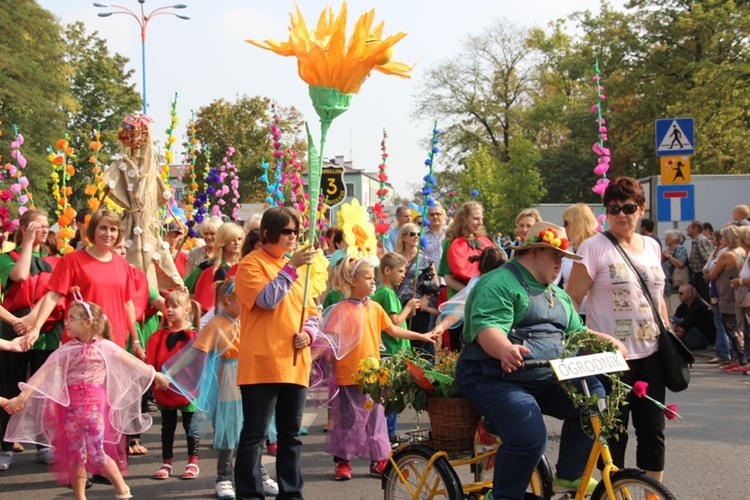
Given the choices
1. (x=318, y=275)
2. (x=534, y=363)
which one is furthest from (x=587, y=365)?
(x=318, y=275)

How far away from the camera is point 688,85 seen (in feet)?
126

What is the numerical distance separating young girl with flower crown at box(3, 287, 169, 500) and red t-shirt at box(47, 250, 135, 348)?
0.45 meters

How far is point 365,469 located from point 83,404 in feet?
7.57

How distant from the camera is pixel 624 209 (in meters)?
5.43

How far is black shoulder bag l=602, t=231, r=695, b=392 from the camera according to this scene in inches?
209

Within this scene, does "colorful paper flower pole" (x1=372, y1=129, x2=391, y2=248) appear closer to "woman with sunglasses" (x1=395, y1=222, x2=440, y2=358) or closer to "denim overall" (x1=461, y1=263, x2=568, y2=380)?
"woman with sunglasses" (x1=395, y1=222, x2=440, y2=358)

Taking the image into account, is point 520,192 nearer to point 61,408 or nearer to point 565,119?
point 565,119

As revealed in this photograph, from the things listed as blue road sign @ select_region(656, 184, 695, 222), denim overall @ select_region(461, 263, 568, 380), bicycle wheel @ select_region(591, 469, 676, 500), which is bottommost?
bicycle wheel @ select_region(591, 469, 676, 500)

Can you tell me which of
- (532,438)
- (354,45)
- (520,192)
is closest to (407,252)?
(354,45)

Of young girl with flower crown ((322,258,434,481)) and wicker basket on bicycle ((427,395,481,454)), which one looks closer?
wicker basket on bicycle ((427,395,481,454))

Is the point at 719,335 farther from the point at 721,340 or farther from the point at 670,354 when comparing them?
the point at 670,354

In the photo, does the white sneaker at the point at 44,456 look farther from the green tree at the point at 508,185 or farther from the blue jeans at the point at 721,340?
the green tree at the point at 508,185

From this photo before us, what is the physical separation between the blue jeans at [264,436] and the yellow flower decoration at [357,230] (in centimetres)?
366

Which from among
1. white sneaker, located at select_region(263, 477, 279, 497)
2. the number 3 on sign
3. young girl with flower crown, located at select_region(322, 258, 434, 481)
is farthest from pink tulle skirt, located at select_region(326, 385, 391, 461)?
the number 3 on sign
